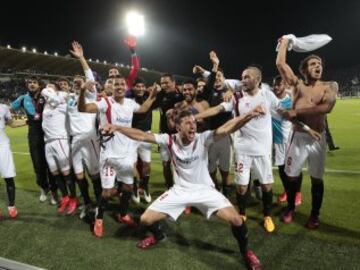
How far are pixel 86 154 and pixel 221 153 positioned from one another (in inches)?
95.4

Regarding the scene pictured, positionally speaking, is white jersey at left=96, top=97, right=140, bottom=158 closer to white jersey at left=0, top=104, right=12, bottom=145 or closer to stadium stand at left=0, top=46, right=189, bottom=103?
white jersey at left=0, top=104, right=12, bottom=145

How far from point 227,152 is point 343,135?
34.0 feet

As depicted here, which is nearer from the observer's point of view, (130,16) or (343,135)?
(130,16)

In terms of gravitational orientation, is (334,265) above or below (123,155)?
below

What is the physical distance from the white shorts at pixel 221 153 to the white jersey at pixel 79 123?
7.18 ft

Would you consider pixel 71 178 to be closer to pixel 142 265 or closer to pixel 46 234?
pixel 46 234

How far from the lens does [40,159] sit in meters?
7.44

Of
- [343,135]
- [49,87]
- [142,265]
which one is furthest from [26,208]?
[343,135]

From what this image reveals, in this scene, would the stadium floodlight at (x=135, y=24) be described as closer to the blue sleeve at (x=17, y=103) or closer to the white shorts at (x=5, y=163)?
the blue sleeve at (x=17, y=103)

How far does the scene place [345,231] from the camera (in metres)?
5.07

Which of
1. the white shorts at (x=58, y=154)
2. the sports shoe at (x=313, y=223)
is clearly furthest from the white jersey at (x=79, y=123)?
the sports shoe at (x=313, y=223)

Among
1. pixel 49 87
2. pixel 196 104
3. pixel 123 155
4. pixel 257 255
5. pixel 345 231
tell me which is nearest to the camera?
pixel 257 255

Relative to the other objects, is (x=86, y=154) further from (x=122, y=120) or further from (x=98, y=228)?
(x=98, y=228)

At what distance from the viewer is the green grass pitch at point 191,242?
4402 millimetres
